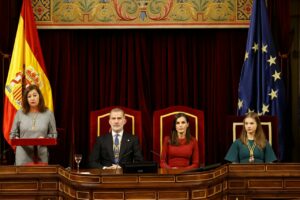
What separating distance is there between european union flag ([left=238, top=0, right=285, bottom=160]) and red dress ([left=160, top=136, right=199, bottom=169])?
3.78 ft

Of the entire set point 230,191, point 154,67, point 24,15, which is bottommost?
point 230,191

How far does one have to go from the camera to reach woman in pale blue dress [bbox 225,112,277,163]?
21.7ft

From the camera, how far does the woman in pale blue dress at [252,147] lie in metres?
6.61

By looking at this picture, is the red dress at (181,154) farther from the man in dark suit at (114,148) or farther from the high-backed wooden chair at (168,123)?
the high-backed wooden chair at (168,123)

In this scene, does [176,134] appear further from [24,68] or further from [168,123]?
[24,68]

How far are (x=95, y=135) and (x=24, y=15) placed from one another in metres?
1.65

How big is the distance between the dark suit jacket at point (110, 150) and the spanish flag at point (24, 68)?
1004mm

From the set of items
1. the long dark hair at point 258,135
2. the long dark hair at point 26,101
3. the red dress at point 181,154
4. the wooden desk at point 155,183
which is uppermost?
the long dark hair at point 26,101

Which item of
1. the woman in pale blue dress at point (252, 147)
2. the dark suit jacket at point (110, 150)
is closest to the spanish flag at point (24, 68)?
the dark suit jacket at point (110, 150)

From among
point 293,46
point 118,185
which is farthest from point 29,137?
point 293,46

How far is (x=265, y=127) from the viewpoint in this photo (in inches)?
284

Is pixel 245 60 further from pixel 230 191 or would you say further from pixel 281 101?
pixel 230 191

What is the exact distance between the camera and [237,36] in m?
8.14

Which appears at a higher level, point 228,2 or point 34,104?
point 228,2
